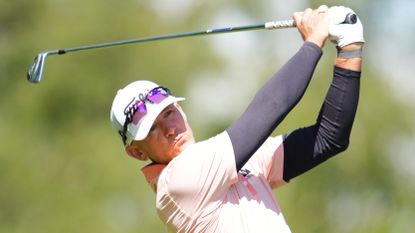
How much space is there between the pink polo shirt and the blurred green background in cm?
1169

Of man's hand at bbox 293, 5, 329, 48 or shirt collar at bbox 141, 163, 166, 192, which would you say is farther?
shirt collar at bbox 141, 163, 166, 192

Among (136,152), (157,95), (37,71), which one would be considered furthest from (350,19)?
(37,71)

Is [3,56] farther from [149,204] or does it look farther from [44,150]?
[149,204]

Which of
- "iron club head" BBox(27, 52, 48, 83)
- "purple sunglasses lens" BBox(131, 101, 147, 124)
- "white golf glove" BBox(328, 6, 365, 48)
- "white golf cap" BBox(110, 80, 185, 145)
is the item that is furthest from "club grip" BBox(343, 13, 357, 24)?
"iron club head" BBox(27, 52, 48, 83)

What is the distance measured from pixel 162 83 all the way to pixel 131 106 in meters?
12.3

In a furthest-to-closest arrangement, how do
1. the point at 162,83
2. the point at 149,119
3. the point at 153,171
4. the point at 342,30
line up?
the point at 162,83, the point at 153,171, the point at 149,119, the point at 342,30

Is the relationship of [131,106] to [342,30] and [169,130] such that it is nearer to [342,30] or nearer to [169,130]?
[169,130]

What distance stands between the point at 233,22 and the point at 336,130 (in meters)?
13.7

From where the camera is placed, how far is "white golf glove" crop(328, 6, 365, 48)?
5543 millimetres

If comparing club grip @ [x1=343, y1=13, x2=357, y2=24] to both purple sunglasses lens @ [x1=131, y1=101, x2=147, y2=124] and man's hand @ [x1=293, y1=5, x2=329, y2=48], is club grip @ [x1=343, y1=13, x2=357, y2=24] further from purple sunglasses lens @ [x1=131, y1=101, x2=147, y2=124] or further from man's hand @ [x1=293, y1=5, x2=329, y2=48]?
purple sunglasses lens @ [x1=131, y1=101, x2=147, y2=124]

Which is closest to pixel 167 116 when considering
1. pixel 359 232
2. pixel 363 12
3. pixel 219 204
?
pixel 219 204

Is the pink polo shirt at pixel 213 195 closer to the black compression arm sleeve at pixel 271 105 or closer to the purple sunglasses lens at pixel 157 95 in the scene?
the black compression arm sleeve at pixel 271 105

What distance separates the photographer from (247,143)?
17.8 feet

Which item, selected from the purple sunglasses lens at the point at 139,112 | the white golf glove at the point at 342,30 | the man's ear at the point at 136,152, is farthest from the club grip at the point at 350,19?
the man's ear at the point at 136,152
